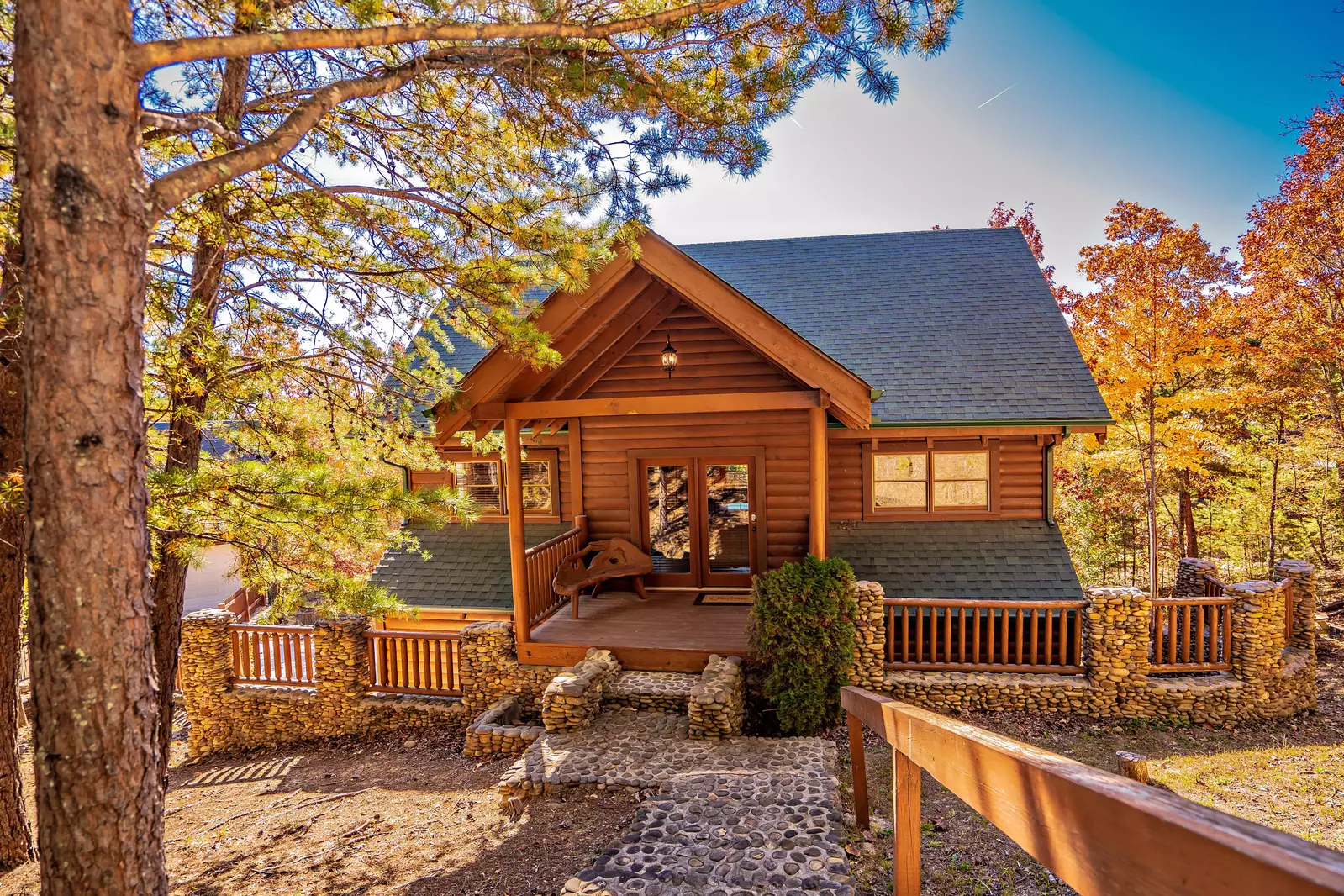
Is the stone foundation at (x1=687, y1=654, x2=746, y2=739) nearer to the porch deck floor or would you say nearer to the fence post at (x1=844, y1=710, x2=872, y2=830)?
the porch deck floor

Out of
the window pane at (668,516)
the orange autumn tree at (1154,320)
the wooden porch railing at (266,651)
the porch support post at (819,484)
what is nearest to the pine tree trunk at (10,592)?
the wooden porch railing at (266,651)

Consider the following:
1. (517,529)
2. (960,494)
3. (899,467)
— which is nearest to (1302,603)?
(960,494)

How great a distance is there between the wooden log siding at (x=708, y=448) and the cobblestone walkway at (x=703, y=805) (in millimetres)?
3715

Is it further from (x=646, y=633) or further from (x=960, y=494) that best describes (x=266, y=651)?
(x=960, y=494)

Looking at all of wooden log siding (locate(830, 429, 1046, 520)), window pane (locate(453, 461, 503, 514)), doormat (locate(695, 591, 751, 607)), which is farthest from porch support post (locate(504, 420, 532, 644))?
wooden log siding (locate(830, 429, 1046, 520))

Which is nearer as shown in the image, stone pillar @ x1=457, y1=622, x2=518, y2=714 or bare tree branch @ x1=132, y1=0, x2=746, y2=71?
bare tree branch @ x1=132, y1=0, x2=746, y2=71

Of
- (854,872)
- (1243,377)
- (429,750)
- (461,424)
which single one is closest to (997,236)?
(1243,377)

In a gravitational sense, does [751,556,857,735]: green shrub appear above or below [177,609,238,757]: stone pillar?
above

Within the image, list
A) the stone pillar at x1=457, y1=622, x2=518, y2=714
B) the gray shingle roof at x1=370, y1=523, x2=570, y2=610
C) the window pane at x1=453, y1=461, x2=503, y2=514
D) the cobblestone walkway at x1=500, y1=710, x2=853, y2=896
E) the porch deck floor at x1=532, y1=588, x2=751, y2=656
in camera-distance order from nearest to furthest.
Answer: the cobblestone walkway at x1=500, y1=710, x2=853, y2=896 → the porch deck floor at x1=532, y1=588, x2=751, y2=656 → the stone pillar at x1=457, y1=622, x2=518, y2=714 → the gray shingle roof at x1=370, y1=523, x2=570, y2=610 → the window pane at x1=453, y1=461, x2=503, y2=514

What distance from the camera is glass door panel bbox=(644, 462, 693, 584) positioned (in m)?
10.1

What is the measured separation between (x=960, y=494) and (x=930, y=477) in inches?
21.0

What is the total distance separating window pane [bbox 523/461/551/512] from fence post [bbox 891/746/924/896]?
342 inches

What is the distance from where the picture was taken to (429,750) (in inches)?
280

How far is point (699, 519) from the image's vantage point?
9406 millimetres
